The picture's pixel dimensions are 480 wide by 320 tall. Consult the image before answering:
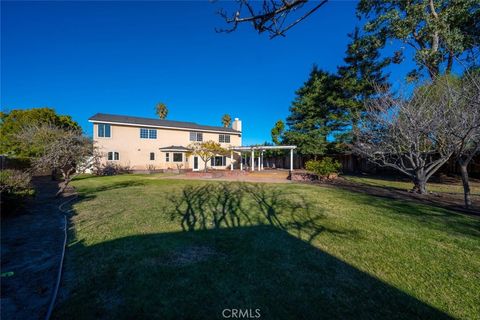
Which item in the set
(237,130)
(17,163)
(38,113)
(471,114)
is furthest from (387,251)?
(38,113)

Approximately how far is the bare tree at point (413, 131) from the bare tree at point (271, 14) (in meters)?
7.97

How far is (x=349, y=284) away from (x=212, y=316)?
1.97 metres

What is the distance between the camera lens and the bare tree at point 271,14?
2383 millimetres

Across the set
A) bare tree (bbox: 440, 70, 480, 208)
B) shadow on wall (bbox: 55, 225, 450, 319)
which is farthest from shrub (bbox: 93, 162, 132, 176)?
bare tree (bbox: 440, 70, 480, 208)

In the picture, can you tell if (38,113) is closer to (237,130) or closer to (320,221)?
(237,130)

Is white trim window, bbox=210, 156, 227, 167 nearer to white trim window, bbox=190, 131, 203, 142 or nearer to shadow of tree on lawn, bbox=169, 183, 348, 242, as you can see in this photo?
white trim window, bbox=190, 131, 203, 142

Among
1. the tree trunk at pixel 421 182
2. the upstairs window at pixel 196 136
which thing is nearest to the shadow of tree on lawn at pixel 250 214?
the tree trunk at pixel 421 182

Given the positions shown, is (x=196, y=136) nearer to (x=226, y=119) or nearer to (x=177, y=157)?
(x=177, y=157)

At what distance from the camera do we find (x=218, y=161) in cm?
2828

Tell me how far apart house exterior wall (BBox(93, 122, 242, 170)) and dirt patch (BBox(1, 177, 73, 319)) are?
17214 millimetres

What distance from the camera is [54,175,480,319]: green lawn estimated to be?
2512mm

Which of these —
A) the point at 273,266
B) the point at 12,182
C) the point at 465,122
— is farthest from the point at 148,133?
the point at 465,122

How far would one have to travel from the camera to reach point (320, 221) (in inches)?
233

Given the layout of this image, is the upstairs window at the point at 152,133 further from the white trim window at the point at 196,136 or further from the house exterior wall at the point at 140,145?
the white trim window at the point at 196,136
